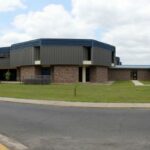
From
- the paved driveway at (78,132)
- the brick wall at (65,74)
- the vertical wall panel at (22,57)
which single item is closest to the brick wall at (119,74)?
the brick wall at (65,74)

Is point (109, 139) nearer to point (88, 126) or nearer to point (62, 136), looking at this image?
point (62, 136)

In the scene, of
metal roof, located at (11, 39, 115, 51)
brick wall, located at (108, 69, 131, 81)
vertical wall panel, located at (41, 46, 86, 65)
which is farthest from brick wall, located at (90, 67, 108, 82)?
brick wall, located at (108, 69, 131, 81)

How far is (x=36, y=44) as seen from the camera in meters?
71.3

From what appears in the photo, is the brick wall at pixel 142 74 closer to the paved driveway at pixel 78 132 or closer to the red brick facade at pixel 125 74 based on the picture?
the red brick facade at pixel 125 74

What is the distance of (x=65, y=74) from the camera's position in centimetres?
7112

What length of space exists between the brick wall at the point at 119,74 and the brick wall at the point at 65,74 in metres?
23.0

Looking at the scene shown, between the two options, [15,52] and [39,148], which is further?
[15,52]

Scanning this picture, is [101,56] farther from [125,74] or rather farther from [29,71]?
[125,74]

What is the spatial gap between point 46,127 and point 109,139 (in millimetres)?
3343

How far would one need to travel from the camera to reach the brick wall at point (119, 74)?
93.3m

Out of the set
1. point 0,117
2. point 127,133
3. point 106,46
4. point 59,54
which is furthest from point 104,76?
point 127,133

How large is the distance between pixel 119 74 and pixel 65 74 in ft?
83.3

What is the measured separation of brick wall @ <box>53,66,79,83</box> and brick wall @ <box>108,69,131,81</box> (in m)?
23.0

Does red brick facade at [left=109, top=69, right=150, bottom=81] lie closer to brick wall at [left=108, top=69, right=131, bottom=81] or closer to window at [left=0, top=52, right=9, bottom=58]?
brick wall at [left=108, top=69, right=131, bottom=81]
